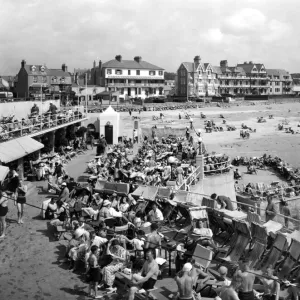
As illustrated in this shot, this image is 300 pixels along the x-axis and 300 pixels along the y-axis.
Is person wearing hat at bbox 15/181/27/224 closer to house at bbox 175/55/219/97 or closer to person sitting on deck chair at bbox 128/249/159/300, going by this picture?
person sitting on deck chair at bbox 128/249/159/300

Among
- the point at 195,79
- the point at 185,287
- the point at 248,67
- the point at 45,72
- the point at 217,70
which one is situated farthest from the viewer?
the point at 248,67

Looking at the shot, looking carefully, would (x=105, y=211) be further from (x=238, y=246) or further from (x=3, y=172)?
(x=3, y=172)

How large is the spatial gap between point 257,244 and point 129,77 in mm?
97543

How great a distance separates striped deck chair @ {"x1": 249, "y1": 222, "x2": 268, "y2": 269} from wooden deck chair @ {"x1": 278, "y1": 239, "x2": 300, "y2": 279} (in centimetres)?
56

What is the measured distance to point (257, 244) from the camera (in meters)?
8.43

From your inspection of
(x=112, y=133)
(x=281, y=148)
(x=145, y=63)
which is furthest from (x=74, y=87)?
(x=112, y=133)

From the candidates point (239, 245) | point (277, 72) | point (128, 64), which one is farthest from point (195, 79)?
point (239, 245)

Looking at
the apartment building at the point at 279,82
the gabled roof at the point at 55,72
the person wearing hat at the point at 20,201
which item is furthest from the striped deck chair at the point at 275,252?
the apartment building at the point at 279,82

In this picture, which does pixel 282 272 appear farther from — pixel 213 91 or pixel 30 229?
pixel 213 91

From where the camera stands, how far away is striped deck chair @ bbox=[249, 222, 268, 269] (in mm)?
8281

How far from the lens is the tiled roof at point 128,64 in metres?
103

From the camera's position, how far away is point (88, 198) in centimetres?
1294

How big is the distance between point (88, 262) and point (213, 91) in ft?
421

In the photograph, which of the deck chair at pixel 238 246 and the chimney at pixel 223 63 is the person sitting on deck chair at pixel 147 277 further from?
the chimney at pixel 223 63
